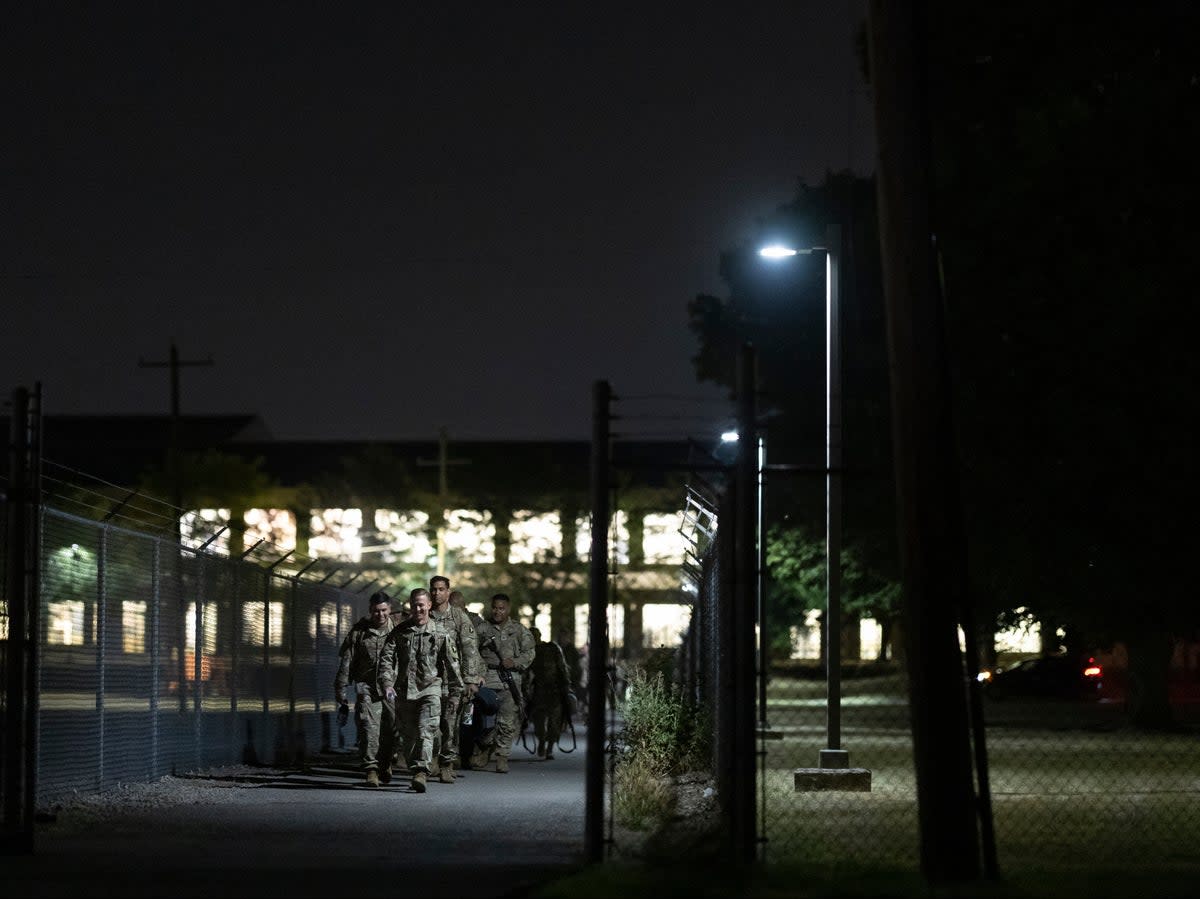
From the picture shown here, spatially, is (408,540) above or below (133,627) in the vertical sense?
above

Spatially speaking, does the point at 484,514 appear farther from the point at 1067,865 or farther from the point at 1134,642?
the point at 1067,865

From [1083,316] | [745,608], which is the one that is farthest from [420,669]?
[1083,316]

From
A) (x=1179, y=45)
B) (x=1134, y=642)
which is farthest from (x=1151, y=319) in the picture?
(x=1134, y=642)

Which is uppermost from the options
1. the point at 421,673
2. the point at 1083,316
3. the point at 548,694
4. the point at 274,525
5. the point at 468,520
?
the point at 1083,316

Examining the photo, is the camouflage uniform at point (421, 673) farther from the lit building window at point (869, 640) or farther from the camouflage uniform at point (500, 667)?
the lit building window at point (869, 640)

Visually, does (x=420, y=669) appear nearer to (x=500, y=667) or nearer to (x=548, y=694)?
(x=500, y=667)

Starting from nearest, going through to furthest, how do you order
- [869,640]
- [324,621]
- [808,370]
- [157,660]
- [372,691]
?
[157,660] → [372,691] → [324,621] → [808,370] → [869,640]

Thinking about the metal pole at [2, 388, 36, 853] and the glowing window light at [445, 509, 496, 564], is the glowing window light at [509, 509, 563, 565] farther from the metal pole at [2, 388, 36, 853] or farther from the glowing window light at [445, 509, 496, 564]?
the metal pole at [2, 388, 36, 853]

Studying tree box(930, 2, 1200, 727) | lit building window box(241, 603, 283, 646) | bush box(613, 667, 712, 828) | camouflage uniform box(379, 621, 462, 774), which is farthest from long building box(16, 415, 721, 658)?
camouflage uniform box(379, 621, 462, 774)

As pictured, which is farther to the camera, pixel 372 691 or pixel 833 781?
pixel 372 691

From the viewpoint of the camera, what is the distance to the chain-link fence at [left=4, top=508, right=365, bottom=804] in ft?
53.7

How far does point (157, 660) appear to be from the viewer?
61.6 feet

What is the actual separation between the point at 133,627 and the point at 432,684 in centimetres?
274

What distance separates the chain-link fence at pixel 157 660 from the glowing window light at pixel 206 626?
2 centimetres
